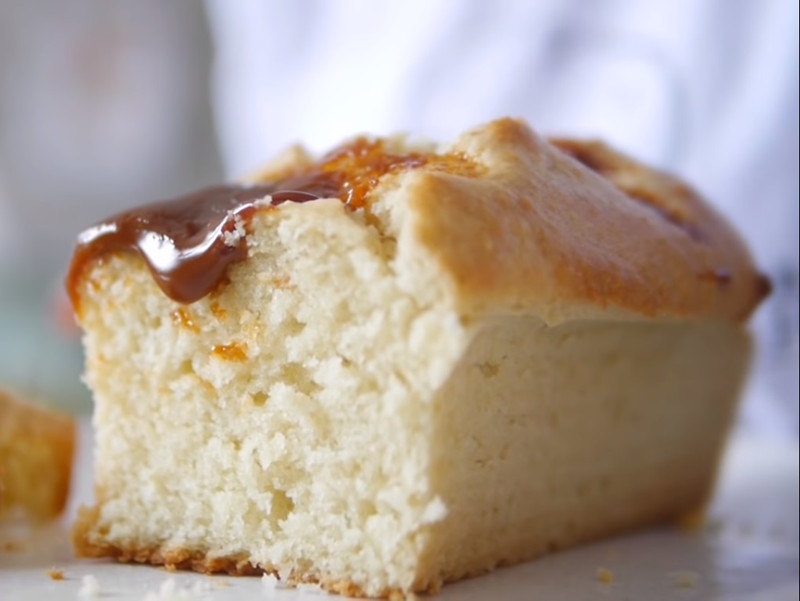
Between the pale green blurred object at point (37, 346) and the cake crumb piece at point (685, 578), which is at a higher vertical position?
the pale green blurred object at point (37, 346)

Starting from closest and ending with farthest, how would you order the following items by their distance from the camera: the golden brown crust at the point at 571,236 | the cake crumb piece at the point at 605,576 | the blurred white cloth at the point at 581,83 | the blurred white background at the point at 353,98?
the golden brown crust at the point at 571,236, the cake crumb piece at the point at 605,576, the blurred white cloth at the point at 581,83, the blurred white background at the point at 353,98

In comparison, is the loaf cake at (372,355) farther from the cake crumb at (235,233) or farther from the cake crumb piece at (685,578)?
the cake crumb piece at (685,578)

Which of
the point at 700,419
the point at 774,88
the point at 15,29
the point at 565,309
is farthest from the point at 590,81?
the point at 15,29

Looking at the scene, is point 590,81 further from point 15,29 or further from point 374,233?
point 15,29

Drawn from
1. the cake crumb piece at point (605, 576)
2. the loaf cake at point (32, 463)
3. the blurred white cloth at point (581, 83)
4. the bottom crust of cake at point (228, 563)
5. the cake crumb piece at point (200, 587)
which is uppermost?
the blurred white cloth at point (581, 83)

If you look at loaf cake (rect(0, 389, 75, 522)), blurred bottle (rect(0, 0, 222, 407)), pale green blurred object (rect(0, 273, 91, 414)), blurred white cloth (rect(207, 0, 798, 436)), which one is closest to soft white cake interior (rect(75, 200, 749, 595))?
loaf cake (rect(0, 389, 75, 522))

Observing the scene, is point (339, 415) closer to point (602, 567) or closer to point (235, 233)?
point (235, 233)

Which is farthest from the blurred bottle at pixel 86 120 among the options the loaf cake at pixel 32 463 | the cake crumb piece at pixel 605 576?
the cake crumb piece at pixel 605 576

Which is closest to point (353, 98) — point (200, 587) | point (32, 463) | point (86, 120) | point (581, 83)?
point (581, 83)
